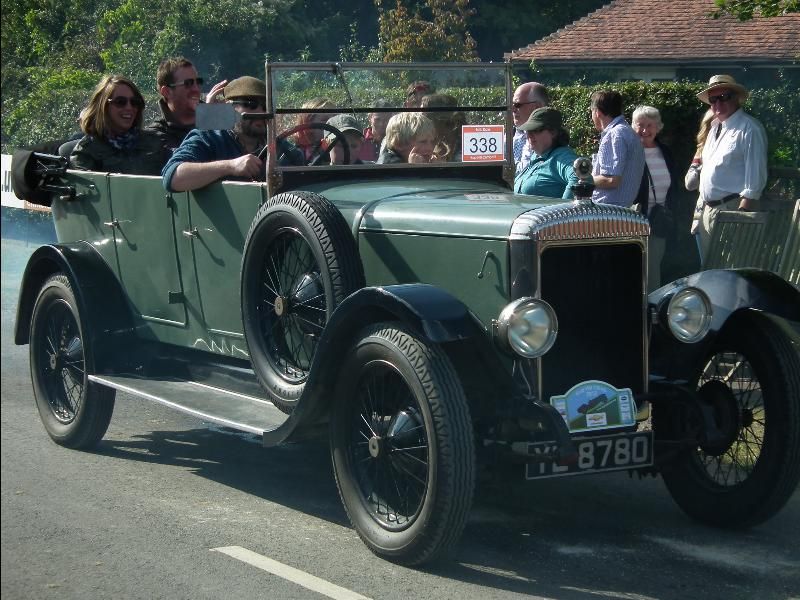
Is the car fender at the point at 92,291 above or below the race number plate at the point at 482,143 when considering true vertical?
below

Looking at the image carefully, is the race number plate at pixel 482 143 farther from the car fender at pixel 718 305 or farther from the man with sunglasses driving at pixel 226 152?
the car fender at pixel 718 305

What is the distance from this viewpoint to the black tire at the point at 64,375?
246 inches

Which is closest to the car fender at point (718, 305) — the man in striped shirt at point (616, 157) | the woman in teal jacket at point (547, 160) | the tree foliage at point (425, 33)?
the woman in teal jacket at point (547, 160)

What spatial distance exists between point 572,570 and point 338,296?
1.36m

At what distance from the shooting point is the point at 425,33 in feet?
73.1

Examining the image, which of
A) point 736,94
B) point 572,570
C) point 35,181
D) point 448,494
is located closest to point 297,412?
point 448,494

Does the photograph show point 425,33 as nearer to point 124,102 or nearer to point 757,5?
point 757,5

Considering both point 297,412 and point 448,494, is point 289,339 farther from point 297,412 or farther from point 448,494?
point 448,494

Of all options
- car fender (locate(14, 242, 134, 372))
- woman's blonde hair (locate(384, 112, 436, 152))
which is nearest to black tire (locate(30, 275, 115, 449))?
car fender (locate(14, 242, 134, 372))

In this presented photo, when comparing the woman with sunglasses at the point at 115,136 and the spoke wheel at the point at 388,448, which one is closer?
the spoke wheel at the point at 388,448

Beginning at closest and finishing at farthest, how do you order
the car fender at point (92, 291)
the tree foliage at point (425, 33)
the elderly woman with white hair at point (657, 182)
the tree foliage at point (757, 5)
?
the car fender at point (92, 291) < the tree foliage at point (757, 5) < the elderly woman with white hair at point (657, 182) < the tree foliage at point (425, 33)

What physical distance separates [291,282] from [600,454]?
61.7 inches

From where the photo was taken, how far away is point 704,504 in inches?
199

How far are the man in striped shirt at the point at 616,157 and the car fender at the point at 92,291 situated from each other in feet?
10.0
